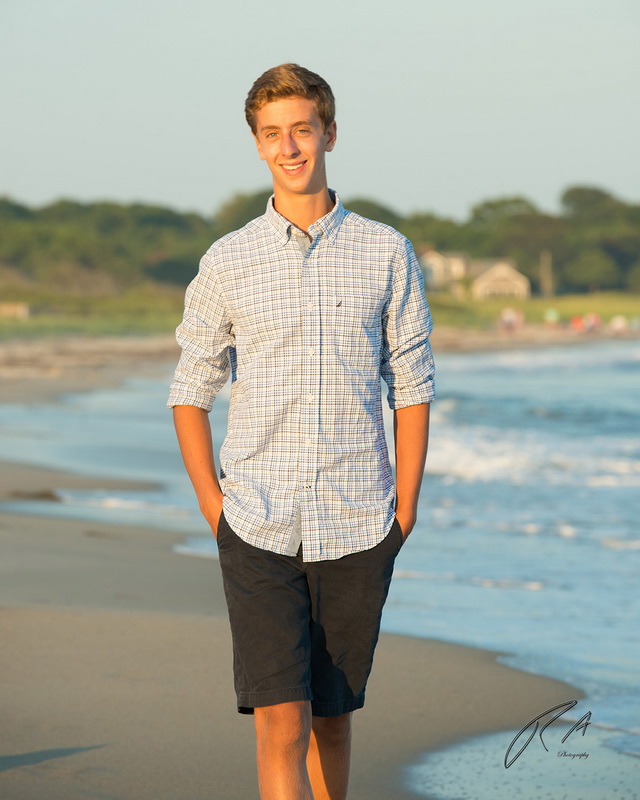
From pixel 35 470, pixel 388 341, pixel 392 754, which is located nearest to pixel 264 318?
pixel 388 341

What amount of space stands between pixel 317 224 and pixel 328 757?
1267 mm

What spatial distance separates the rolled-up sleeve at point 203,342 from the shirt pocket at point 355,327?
262 mm

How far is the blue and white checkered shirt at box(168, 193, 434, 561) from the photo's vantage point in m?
2.63

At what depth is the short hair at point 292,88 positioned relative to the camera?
271cm

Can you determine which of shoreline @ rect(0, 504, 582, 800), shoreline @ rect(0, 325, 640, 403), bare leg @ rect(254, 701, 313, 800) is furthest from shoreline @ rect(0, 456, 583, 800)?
shoreline @ rect(0, 325, 640, 403)

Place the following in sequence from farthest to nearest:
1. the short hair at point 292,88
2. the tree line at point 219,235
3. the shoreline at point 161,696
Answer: the tree line at point 219,235 → the shoreline at point 161,696 → the short hair at point 292,88

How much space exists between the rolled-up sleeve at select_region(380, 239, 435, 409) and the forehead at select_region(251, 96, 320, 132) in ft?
1.20

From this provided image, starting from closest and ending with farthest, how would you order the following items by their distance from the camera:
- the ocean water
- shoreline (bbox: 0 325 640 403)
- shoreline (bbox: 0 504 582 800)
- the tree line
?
shoreline (bbox: 0 504 582 800) → the ocean water → shoreline (bbox: 0 325 640 403) → the tree line

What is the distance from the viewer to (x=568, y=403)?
21.8 metres

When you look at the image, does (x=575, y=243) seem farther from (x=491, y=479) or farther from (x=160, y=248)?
(x=491, y=479)

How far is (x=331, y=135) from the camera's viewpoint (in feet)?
9.26
